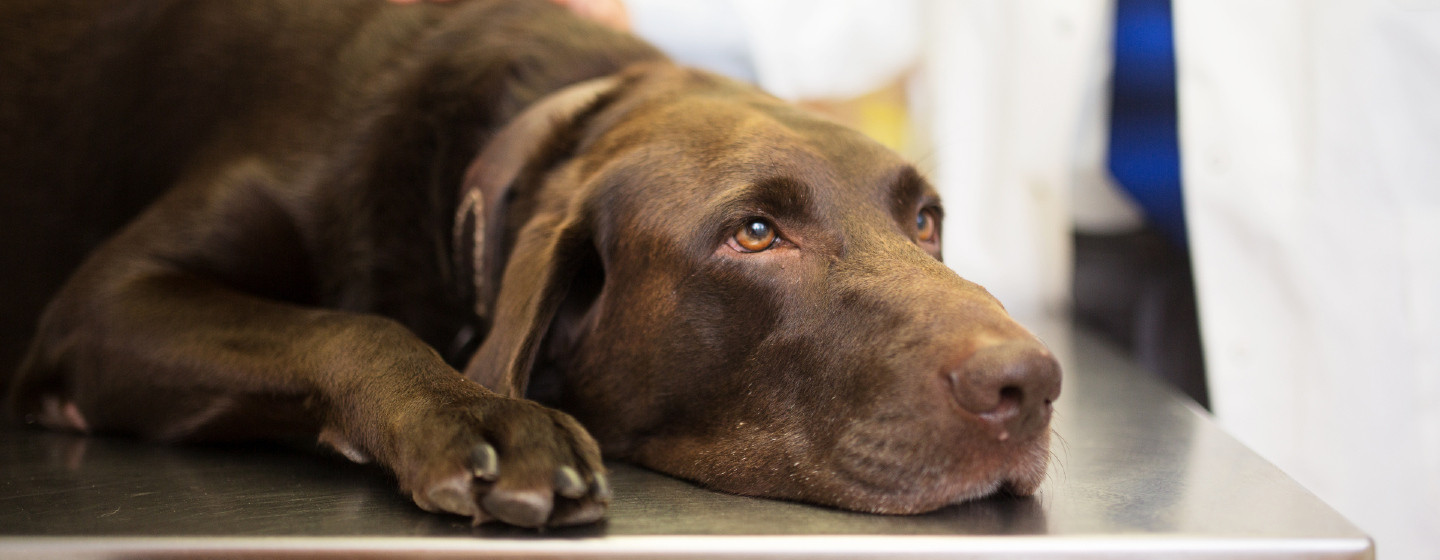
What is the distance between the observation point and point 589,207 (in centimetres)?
148

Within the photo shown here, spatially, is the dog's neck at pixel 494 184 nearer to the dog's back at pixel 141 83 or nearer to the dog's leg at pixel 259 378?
the dog's back at pixel 141 83

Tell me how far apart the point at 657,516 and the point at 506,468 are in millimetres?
159

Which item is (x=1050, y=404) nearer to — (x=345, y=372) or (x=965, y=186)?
(x=345, y=372)

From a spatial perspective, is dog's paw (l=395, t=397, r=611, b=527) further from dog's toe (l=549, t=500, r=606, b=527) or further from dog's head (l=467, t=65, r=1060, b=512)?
dog's head (l=467, t=65, r=1060, b=512)

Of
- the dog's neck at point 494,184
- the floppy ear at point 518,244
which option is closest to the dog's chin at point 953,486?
the floppy ear at point 518,244

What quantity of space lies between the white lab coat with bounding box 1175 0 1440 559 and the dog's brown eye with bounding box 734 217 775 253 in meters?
1.46

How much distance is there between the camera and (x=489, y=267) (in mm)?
1613

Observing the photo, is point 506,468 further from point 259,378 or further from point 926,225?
point 926,225

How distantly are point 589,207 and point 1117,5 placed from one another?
6.56ft

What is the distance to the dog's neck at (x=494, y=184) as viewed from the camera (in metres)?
1.62

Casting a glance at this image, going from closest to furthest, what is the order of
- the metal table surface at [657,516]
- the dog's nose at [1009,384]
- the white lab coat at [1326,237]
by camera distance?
the metal table surface at [657,516] → the dog's nose at [1009,384] → the white lab coat at [1326,237]

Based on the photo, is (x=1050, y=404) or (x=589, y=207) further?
(x=589, y=207)

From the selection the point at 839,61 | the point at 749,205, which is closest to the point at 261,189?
the point at 749,205

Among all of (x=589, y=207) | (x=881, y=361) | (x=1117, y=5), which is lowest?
(x=881, y=361)
